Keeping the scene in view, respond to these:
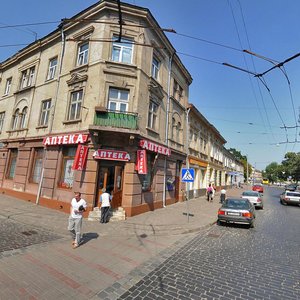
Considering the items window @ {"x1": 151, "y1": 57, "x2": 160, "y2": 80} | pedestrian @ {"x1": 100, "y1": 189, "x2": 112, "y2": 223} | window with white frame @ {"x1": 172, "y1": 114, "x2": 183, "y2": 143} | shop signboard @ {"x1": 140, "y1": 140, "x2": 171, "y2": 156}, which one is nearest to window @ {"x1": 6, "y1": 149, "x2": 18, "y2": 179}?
pedestrian @ {"x1": 100, "y1": 189, "x2": 112, "y2": 223}

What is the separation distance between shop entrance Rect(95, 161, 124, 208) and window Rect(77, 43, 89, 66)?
6818 mm

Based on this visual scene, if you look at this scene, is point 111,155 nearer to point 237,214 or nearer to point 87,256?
point 87,256

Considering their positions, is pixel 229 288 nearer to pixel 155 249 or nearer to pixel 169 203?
pixel 155 249

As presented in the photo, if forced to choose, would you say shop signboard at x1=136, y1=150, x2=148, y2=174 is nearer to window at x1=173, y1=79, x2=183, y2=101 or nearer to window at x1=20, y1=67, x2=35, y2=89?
window at x1=173, y1=79, x2=183, y2=101

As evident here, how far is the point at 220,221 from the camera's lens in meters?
11.7

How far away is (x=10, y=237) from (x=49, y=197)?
5.79m

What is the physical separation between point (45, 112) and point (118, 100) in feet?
21.0

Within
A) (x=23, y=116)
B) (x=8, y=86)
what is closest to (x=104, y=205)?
(x=23, y=116)

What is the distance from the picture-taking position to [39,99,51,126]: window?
49.7 ft

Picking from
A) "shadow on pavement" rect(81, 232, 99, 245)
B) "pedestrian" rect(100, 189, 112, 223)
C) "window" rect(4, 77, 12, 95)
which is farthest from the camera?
"window" rect(4, 77, 12, 95)

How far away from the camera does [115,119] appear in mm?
11609

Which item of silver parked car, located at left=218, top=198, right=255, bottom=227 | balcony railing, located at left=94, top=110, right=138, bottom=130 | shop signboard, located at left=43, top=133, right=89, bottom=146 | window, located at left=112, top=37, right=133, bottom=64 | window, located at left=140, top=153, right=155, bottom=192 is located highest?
window, located at left=112, top=37, right=133, bottom=64

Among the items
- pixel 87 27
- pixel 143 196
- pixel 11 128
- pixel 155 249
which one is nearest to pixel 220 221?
pixel 143 196

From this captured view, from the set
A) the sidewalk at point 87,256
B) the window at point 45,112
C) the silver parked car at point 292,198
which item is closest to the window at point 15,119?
the window at point 45,112
